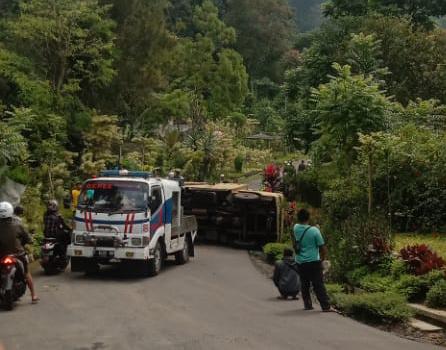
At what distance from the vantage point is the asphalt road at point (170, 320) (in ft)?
33.1

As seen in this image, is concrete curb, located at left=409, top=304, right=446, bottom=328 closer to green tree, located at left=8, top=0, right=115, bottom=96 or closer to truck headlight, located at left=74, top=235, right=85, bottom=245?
truck headlight, located at left=74, top=235, right=85, bottom=245

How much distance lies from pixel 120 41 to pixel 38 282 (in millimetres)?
Answer: 24703

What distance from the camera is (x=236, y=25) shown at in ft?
261

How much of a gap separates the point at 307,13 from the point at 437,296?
357 ft

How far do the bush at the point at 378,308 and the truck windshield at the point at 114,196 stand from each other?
6.14 meters

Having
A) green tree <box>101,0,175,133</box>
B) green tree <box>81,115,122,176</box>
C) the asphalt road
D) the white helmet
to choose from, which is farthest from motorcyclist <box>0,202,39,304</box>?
green tree <box>101,0,175,133</box>

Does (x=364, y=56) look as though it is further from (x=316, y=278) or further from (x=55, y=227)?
(x=316, y=278)

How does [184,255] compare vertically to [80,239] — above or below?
below

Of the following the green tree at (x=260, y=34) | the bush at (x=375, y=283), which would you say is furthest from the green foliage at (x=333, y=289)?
the green tree at (x=260, y=34)

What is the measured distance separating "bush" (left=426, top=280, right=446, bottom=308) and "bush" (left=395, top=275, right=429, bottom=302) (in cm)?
70

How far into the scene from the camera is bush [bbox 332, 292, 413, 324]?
12.1 meters

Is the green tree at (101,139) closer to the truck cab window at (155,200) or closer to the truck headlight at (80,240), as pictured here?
the truck cab window at (155,200)

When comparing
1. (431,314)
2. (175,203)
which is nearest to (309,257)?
(431,314)

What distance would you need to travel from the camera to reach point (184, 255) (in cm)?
2086
